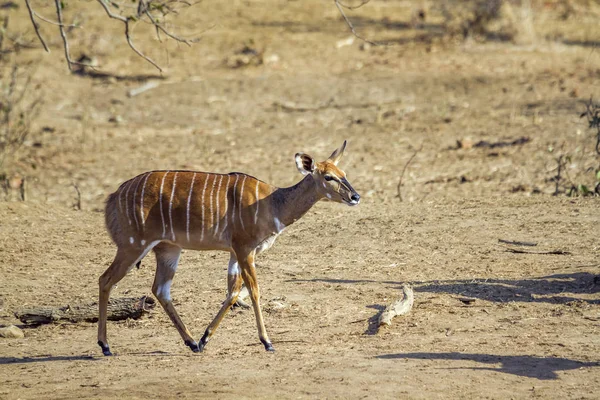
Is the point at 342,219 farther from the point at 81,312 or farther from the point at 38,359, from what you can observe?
the point at 38,359

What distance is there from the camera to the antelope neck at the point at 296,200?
7.59 metres

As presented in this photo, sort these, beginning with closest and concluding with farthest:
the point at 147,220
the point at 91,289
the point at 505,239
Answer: the point at 147,220, the point at 91,289, the point at 505,239

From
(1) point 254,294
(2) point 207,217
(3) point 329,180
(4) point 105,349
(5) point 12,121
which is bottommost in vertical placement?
(4) point 105,349

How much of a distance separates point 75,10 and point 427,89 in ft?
33.3

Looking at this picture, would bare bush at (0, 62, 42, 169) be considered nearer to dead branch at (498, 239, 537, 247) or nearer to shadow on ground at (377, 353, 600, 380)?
dead branch at (498, 239, 537, 247)

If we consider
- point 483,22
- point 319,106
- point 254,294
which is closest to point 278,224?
point 254,294

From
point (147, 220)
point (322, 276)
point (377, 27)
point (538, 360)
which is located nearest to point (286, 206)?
point (147, 220)

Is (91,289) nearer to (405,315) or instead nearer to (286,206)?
(286,206)

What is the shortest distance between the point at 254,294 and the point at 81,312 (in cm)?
169

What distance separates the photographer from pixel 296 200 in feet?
25.0

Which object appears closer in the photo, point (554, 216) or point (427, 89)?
point (554, 216)

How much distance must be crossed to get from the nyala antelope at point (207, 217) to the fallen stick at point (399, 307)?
904 millimetres

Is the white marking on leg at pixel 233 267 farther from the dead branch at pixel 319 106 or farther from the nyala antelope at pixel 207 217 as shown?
the dead branch at pixel 319 106

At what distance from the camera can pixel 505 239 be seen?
386 inches
